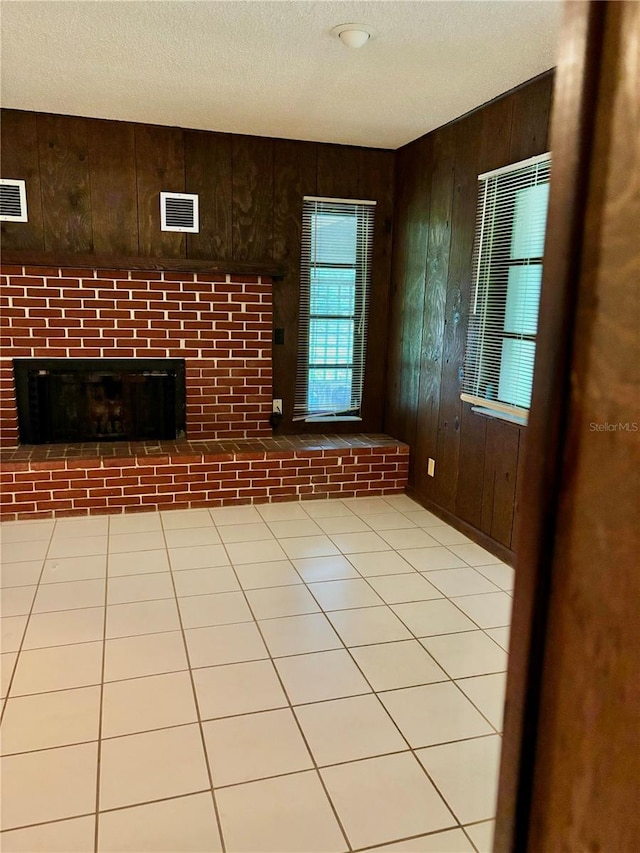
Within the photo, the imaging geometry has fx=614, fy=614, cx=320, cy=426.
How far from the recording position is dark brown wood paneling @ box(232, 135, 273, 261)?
160 inches

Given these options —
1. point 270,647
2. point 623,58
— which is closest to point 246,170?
point 270,647

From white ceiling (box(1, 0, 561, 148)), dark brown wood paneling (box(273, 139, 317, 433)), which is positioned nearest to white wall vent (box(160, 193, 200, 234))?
white ceiling (box(1, 0, 561, 148))

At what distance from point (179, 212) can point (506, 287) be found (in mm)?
2168

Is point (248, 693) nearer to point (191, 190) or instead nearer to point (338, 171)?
point (191, 190)

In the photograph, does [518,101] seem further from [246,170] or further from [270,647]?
[270,647]

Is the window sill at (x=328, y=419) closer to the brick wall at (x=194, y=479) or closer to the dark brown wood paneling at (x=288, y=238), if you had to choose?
the dark brown wood paneling at (x=288, y=238)

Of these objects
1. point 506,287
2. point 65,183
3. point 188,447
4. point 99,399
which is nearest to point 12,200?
point 65,183

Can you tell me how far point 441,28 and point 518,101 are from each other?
0.76 m

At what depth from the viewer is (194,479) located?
3898 mm

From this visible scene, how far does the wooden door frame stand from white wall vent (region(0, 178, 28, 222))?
3.89 meters

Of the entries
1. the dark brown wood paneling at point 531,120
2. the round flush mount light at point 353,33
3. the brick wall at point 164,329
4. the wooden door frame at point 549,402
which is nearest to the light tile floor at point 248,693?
the wooden door frame at point 549,402

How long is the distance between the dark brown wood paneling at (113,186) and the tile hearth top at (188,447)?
4.12 ft

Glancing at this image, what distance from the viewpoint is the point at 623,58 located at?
1.70 ft

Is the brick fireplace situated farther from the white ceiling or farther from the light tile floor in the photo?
the white ceiling
